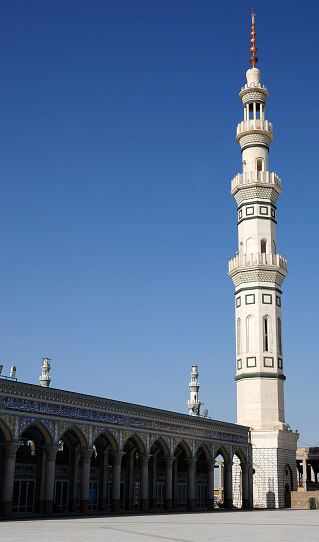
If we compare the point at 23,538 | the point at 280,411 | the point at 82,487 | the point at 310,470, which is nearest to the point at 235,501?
the point at 280,411

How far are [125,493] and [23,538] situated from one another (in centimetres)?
2331

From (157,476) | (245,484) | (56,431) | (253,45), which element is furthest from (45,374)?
(253,45)

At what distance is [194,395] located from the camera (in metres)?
62.9

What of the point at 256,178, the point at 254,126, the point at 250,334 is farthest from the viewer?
the point at 254,126

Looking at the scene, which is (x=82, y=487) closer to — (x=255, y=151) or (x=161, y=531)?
(x=161, y=531)

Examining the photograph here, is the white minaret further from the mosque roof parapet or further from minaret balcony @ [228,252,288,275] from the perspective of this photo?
the mosque roof parapet

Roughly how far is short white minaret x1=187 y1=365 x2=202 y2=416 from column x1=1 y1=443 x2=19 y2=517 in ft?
117

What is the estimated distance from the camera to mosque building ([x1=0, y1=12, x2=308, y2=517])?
30.5m

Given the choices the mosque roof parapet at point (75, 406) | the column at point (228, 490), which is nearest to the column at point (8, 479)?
the mosque roof parapet at point (75, 406)

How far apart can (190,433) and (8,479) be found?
15014mm

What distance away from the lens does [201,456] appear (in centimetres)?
4700

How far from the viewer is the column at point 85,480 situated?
3178 cm

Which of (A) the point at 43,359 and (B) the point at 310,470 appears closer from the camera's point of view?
(A) the point at 43,359

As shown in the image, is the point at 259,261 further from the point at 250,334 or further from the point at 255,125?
the point at 255,125
